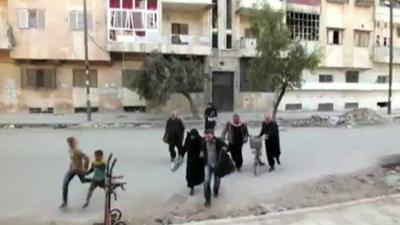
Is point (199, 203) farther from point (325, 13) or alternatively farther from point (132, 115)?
point (325, 13)

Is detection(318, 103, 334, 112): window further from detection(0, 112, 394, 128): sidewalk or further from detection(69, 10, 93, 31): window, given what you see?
detection(69, 10, 93, 31): window

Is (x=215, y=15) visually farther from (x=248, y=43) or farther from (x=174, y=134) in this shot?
(x=174, y=134)

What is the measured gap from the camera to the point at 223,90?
34.2 metres

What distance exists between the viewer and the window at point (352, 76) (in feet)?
128

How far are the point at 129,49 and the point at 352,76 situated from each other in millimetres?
18954

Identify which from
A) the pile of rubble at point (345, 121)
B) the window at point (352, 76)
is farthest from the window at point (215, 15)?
the window at point (352, 76)

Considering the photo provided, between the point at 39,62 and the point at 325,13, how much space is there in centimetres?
2180

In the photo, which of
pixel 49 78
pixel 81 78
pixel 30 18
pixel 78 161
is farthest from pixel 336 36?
pixel 78 161

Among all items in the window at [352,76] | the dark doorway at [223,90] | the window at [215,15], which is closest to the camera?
the dark doorway at [223,90]

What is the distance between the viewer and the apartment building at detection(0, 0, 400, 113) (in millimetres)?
30297

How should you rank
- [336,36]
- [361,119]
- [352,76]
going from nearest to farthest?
[361,119] → [336,36] → [352,76]

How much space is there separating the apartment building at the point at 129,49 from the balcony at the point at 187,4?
2.7 inches

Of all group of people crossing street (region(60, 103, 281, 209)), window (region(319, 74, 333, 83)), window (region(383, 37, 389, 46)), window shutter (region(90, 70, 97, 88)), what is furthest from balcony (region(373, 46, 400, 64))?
group of people crossing street (region(60, 103, 281, 209))

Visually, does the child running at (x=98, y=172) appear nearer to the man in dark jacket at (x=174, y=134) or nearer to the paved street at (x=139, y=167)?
the paved street at (x=139, y=167)
